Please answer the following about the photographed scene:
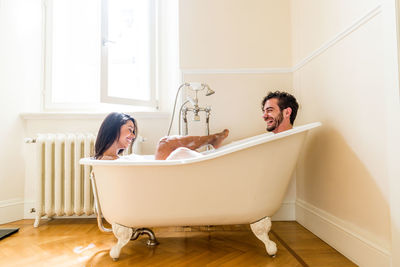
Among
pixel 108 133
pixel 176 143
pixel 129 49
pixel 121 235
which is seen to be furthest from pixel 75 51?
pixel 121 235

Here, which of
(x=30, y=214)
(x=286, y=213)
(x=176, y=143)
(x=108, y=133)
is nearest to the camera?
(x=108, y=133)

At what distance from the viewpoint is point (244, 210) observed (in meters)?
1.29

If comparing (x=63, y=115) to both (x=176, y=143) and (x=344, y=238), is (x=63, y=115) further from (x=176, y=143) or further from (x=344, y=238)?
(x=344, y=238)

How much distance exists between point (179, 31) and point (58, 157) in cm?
138

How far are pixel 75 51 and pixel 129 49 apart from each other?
0.58 meters

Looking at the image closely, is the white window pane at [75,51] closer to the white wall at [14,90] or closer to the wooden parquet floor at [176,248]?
the white wall at [14,90]

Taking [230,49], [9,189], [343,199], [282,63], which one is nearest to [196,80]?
[230,49]

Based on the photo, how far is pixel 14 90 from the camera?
2141mm

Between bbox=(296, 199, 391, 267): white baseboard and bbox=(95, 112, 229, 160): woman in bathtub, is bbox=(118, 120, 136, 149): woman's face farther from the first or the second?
bbox=(296, 199, 391, 267): white baseboard

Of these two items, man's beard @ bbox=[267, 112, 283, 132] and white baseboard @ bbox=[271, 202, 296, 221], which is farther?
white baseboard @ bbox=[271, 202, 296, 221]

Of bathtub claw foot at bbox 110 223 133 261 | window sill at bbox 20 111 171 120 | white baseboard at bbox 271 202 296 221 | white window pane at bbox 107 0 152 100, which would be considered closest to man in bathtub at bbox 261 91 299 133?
white baseboard at bbox 271 202 296 221

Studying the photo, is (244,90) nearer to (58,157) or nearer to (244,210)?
(244,210)

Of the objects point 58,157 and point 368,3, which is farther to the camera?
point 58,157

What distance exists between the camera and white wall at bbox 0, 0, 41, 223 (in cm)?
203
